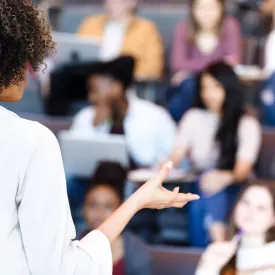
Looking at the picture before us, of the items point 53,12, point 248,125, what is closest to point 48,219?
point 248,125

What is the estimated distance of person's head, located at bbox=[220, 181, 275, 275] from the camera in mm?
2221

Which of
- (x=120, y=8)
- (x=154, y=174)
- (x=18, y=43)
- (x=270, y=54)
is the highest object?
(x=18, y=43)

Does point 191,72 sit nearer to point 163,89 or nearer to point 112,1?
point 163,89

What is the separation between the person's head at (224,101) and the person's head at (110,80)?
A: 347mm

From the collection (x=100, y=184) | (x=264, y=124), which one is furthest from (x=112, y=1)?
(x=100, y=184)

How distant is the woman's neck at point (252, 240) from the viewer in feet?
7.13

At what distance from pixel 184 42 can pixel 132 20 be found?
32cm

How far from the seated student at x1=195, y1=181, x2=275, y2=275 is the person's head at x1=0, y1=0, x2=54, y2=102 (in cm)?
126

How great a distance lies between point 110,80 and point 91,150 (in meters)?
0.48

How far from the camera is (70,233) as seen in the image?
95 centimetres

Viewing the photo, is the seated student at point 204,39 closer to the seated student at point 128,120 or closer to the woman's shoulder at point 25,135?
the seated student at point 128,120

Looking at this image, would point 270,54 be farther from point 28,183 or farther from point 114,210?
point 28,183

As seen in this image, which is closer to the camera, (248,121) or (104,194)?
(104,194)

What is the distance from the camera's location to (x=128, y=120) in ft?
9.99
